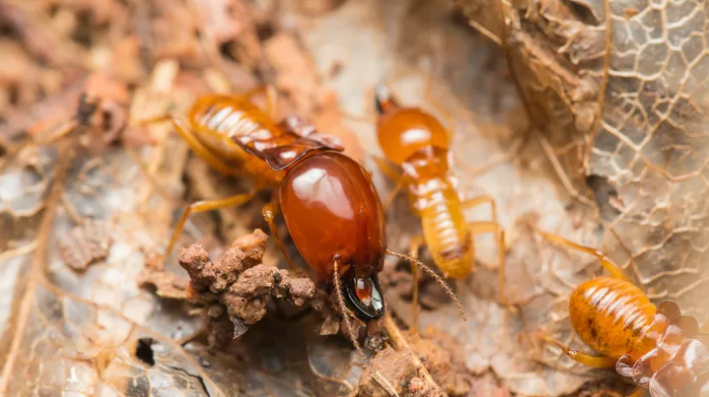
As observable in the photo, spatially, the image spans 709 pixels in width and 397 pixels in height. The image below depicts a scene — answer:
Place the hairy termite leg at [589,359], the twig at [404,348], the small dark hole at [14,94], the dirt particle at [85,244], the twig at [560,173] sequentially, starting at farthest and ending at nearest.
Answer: the small dark hole at [14,94]
the twig at [560,173]
the dirt particle at [85,244]
the hairy termite leg at [589,359]
the twig at [404,348]

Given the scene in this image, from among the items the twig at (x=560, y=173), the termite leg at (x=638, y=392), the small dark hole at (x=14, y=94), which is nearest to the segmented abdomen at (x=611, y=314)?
the termite leg at (x=638, y=392)

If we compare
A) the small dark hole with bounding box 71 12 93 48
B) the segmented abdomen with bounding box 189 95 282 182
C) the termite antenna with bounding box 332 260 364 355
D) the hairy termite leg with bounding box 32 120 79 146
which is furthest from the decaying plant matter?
the small dark hole with bounding box 71 12 93 48

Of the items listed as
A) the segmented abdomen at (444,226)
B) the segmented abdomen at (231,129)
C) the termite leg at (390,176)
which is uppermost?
the segmented abdomen at (231,129)

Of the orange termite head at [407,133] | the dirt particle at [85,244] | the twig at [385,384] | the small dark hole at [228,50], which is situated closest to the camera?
the twig at [385,384]

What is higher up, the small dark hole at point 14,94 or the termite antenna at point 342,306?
the small dark hole at point 14,94

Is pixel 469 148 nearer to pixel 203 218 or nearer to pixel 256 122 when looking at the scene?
pixel 256 122

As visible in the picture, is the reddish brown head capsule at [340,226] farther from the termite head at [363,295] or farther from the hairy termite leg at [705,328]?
the hairy termite leg at [705,328]

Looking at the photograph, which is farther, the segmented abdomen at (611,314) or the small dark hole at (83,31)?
the small dark hole at (83,31)
